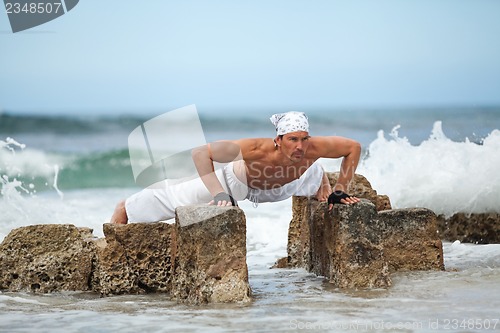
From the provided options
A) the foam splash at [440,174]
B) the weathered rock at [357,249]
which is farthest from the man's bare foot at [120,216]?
the foam splash at [440,174]

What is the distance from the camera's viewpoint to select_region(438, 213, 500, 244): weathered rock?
34.4ft

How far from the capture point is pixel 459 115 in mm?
34469

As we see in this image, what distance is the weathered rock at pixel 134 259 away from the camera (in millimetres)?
7238

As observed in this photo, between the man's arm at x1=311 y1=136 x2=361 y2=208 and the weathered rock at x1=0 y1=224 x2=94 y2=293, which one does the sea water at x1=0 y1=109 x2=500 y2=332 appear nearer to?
the weathered rock at x1=0 y1=224 x2=94 y2=293

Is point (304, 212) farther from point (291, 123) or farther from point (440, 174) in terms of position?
point (440, 174)

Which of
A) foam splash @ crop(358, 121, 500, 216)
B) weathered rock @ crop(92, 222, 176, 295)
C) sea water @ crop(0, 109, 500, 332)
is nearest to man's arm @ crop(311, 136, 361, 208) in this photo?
sea water @ crop(0, 109, 500, 332)

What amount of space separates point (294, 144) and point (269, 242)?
4.97 metres

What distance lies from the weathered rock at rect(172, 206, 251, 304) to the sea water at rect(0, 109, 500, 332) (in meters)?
0.16

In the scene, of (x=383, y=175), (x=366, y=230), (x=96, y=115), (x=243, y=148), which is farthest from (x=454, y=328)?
(x=96, y=115)

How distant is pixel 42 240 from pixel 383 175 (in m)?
8.50

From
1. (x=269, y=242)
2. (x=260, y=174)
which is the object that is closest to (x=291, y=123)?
(x=260, y=174)

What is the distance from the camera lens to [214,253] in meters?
6.54

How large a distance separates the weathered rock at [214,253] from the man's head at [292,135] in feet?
3.09

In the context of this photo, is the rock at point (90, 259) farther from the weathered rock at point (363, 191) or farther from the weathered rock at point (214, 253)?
the weathered rock at point (363, 191)
